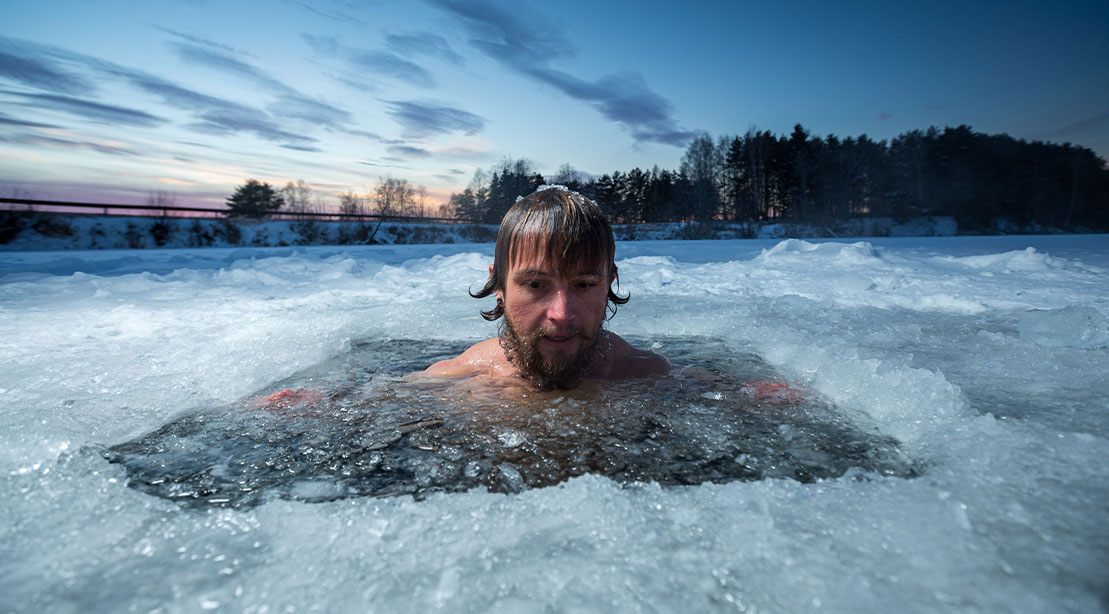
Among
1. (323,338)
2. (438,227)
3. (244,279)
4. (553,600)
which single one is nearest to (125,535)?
(553,600)

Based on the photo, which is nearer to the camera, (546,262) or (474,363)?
(546,262)

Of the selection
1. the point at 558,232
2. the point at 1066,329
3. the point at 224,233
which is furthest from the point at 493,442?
the point at 224,233

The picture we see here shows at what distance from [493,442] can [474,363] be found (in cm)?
95

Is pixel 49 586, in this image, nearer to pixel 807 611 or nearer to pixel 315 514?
pixel 315 514

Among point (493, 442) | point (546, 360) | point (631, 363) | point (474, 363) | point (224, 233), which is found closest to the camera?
point (493, 442)

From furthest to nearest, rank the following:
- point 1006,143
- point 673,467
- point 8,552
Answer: point 1006,143 → point 673,467 → point 8,552

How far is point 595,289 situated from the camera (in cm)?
178

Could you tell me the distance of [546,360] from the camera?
1.82 metres

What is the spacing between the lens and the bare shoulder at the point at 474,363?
7.36 feet

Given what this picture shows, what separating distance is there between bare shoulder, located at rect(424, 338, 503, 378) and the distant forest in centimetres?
3477

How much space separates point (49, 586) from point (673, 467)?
3.82 feet

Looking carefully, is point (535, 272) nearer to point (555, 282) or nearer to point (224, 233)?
point (555, 282)

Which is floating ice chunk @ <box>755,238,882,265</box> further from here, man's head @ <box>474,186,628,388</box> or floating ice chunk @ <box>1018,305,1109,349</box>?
man's head @ <box>474,186,628,388</box>

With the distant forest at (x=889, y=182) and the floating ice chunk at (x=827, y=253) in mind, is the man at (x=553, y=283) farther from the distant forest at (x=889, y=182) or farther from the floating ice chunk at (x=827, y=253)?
the distant forest at (x=889, y=182)
